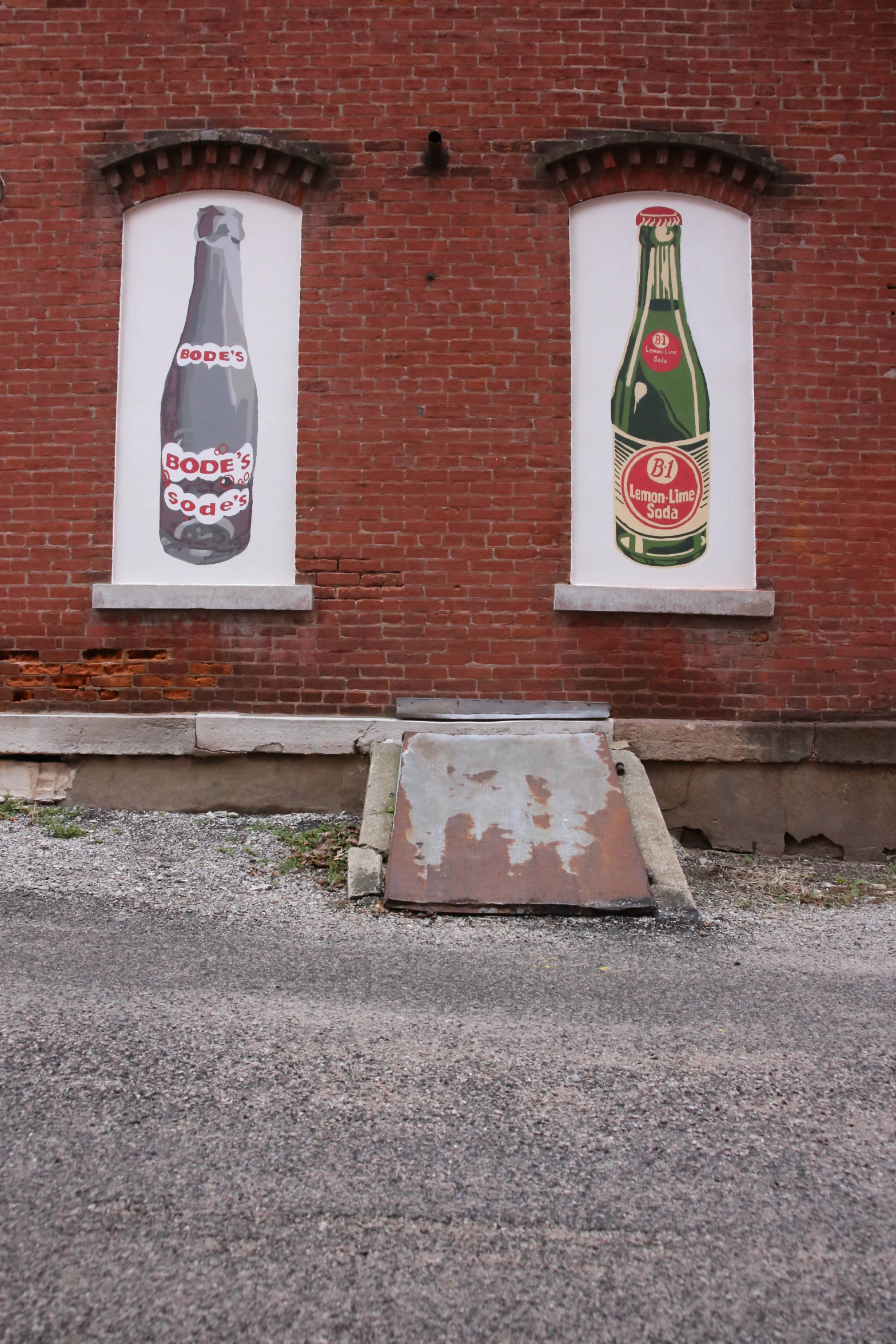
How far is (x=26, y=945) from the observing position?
11.7ft

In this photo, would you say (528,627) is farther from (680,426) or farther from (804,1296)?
(804,1296)

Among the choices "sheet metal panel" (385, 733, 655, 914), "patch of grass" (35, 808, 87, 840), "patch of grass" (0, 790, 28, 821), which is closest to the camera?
"sheet metal panel" (385, 733, 655, 914)

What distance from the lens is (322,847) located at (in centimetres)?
515

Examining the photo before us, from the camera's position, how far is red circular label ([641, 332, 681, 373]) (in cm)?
601

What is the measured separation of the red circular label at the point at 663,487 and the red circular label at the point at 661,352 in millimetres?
564

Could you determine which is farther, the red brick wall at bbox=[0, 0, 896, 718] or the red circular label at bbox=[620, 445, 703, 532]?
the red circular label at bbox=[620, 445, 703, 532]

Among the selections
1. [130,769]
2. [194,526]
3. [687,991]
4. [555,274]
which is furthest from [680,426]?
[130,769]

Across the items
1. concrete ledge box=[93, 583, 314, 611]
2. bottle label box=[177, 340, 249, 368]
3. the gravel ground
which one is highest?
bottle label box=[177, 340, 249, 368]

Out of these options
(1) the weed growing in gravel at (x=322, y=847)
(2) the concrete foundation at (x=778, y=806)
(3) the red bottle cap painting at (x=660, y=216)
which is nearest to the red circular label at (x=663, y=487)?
(3) the red bottle cap painting at (x=660, y=216)

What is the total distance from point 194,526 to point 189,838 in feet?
7.08

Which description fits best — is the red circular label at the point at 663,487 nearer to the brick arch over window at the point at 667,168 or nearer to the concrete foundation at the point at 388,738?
the concrete foundation at the point at 388,738

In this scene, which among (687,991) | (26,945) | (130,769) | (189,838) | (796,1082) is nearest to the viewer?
(796,1082)

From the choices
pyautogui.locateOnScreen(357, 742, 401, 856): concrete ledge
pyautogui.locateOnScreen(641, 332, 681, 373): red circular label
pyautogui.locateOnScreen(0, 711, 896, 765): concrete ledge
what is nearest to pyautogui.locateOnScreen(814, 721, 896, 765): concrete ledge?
pyautogui.locateOnScreen(0, 711, 896, 765): concrete ledge

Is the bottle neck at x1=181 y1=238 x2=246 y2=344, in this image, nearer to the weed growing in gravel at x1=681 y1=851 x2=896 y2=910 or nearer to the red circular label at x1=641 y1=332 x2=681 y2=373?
the red circular label at x1=641 y1=332 x2=681 y2=373
